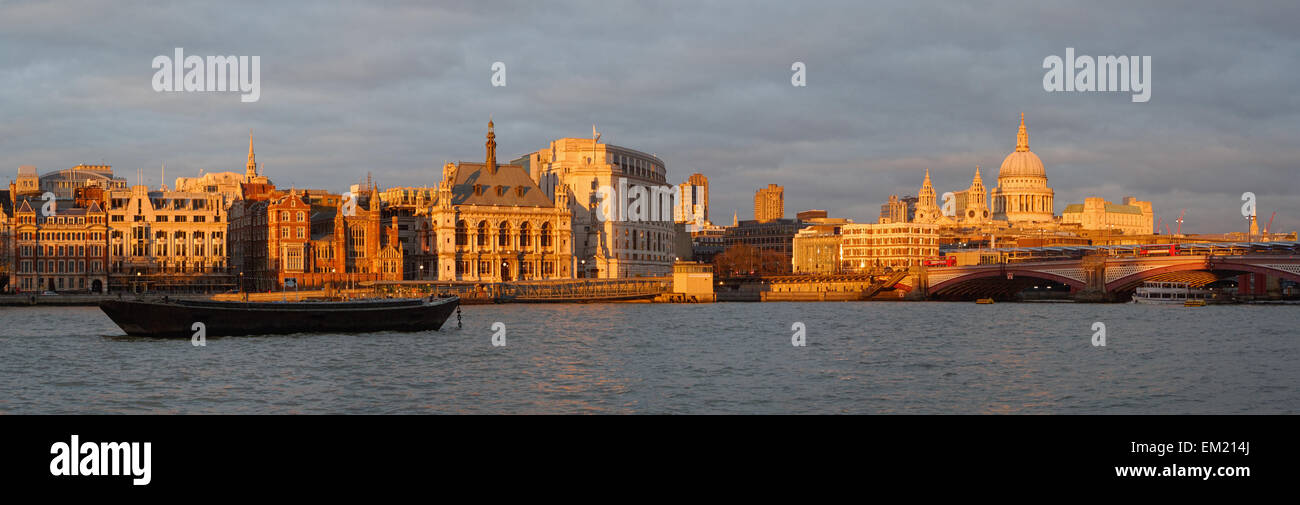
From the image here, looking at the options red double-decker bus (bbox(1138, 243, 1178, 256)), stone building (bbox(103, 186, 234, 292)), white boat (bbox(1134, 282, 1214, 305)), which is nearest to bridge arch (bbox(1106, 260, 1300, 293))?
white boat (bbox(1134, 282, 1214, 305))

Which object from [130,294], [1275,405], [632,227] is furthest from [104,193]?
[1275,405]

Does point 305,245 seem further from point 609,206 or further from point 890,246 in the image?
point 890,246

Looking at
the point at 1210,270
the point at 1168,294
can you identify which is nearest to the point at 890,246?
the point at 1168,294

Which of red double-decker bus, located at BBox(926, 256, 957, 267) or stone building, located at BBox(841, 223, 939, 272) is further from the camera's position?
stone building, located at BBox(841, 223, 939, 272)

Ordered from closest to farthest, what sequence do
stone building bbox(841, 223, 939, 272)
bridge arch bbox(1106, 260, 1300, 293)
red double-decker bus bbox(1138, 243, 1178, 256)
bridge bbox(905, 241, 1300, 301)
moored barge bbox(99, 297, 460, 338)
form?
moored barge bbox(99, 297, 460, 338), bridge arch bbox(1106, 260, 1300, 293), bridge bbox(905, 241, 1300, 301), red double-decker bus bbox(1138, 243, 1178, 256), stone building bbox(841, 223, 939, 272)

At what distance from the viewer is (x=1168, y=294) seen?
139000 millimetres

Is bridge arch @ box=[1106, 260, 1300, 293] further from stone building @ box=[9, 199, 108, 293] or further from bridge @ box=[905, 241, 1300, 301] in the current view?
stone building @ box=[9, 199, 108, 293]

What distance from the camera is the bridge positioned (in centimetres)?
10881

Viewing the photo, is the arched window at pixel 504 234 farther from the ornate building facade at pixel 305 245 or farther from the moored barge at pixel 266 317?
the moored barge at pixel 266 317

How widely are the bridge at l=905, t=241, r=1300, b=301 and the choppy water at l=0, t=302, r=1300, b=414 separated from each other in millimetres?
44370
